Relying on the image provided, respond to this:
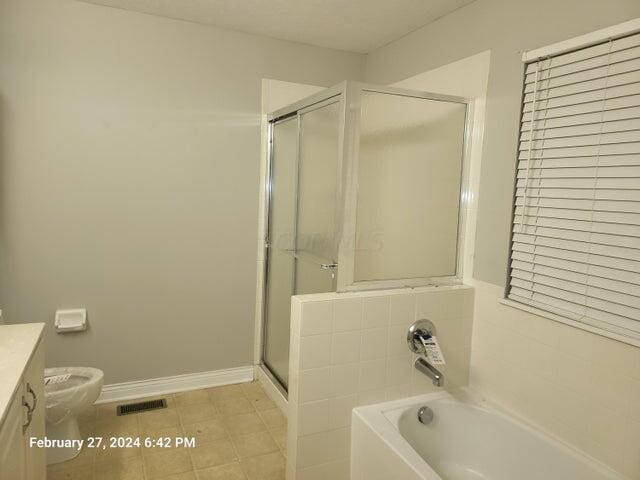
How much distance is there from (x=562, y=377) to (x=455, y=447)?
1.96 ft

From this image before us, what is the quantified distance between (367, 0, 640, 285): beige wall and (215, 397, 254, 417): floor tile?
1.60 m

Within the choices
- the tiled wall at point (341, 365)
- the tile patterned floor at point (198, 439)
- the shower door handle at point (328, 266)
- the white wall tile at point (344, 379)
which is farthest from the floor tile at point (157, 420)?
the shower door handle at point (328, 266)

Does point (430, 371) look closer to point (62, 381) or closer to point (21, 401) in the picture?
point (21, 401)

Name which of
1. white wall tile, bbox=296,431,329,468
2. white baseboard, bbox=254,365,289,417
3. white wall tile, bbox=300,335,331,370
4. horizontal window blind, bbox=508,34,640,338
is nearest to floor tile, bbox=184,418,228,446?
white baseboard, bbox=254,365,289,417

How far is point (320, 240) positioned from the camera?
7.40 ft

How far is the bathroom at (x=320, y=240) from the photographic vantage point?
5.39 ft

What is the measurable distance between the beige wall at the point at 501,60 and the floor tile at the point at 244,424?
149 centimetres

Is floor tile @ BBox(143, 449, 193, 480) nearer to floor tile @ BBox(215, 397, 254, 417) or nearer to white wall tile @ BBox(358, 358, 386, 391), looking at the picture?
floor tile @ BBox(215, 397, 254, 417)

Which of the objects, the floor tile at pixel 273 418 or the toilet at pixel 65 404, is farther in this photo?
the floor tile at pixel 273 418

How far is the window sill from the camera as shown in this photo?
1.51 metres

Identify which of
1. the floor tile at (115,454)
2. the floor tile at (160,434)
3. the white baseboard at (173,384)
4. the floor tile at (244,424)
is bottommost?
the floor tile at (115,454)

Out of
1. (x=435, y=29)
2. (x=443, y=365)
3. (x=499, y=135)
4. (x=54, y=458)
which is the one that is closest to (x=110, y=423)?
(x=54, y=458)

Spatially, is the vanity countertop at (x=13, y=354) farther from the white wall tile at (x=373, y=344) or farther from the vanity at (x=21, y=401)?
the white wall tile at (x=373, y=344)

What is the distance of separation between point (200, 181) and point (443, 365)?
1.81m
